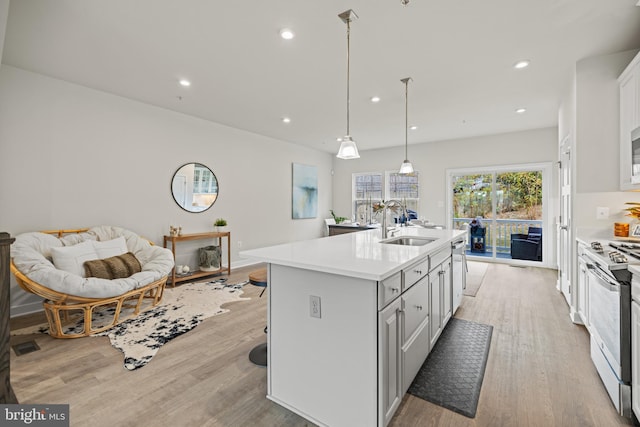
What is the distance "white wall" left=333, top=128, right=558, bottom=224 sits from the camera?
18.4 feet

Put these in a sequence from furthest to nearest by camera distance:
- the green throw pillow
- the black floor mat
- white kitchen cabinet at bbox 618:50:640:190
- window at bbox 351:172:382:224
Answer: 1. window at bbox 351:172:382:224
2. the green throw pillow
3. white kitchen cabinet at bbox 618:50:640:190
4. the black floor mat

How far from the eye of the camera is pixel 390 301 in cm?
152

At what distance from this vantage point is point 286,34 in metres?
2.50

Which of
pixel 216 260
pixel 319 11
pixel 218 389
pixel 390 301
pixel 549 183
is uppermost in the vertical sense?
pixel 319 11

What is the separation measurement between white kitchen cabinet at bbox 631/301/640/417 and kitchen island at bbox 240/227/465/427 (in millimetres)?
1071

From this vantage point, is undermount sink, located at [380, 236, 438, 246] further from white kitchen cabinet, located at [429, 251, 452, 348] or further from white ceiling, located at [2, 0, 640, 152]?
white ceiling, located at [2, 0, 640, 152]

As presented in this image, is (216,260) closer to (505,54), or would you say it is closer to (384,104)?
(384,104)

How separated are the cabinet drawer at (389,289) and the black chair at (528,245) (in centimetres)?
546

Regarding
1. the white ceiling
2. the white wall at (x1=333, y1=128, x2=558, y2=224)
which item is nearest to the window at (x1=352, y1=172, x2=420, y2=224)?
the white wall at (x1=333, y1=128, x2=558, y2=224)

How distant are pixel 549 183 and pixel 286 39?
559 cm

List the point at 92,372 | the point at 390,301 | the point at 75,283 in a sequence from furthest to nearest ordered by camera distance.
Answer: the point at 75,283
the point at 92,372
the point at 390,301

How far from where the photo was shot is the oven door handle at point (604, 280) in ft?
5.54

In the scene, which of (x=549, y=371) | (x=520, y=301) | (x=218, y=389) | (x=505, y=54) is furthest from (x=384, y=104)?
(x=218, y=389)

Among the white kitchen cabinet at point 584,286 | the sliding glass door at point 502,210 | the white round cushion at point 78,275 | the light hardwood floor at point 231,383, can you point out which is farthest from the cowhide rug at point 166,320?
the sliding glass door at point 502,210
